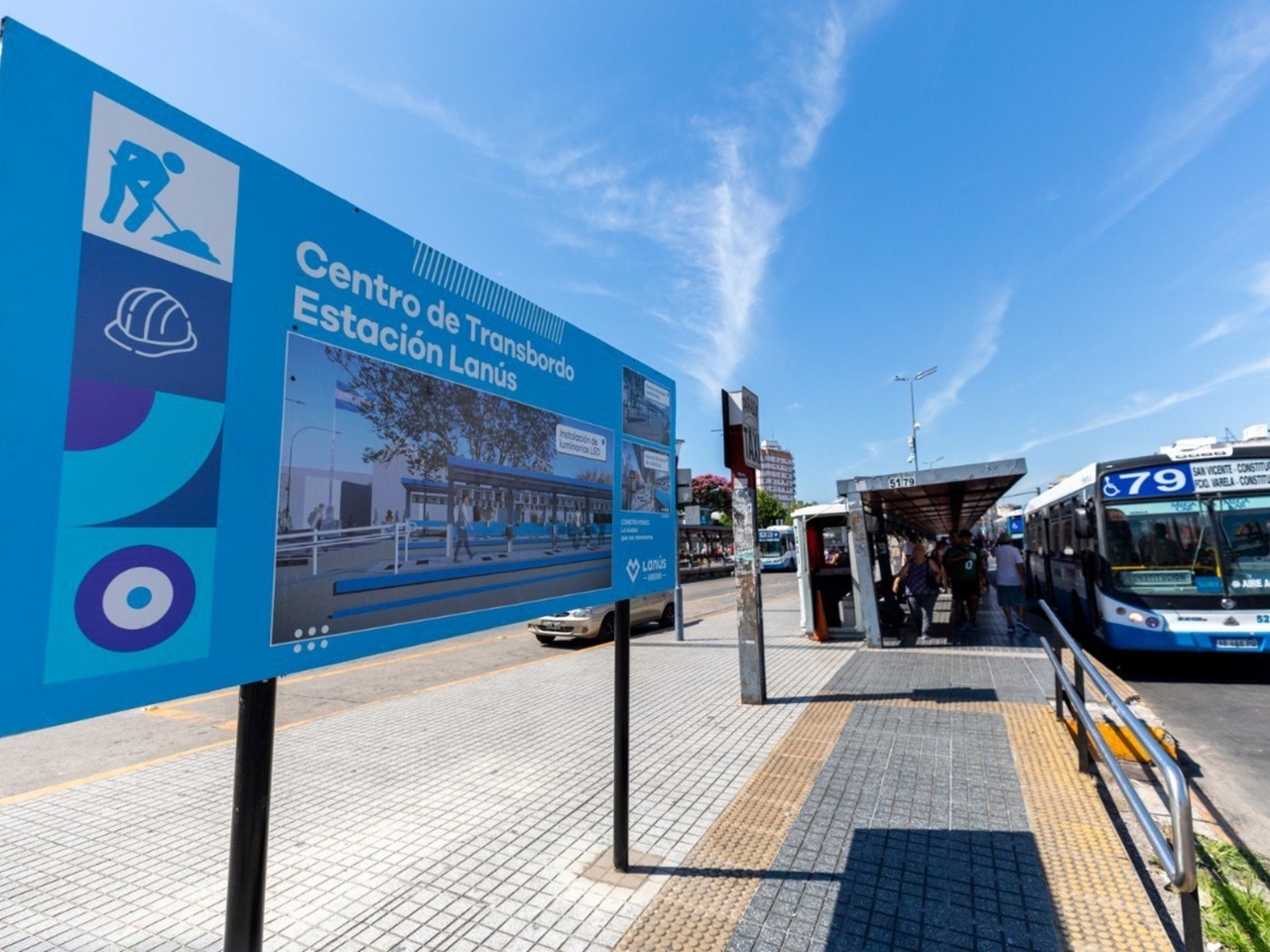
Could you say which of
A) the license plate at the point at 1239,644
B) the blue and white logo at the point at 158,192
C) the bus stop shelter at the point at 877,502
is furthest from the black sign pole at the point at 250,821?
the license plate at the point at 1239,644

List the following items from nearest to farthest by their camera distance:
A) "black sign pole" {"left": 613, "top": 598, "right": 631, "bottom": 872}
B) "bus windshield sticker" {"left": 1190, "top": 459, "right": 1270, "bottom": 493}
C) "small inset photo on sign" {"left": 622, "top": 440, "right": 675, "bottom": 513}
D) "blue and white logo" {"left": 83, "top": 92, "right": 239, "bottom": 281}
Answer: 1. "blue and white logo" {"left": 83, "top": 92, "right": 239, "bottom": 281}
2. "black sign pole" {"left": 613, "top": 598, "right": 631, "bottom": 872}
3. "small inset photo on sign" {"left": 622, "top": 440, "right": 675, "bottom": 513}
4. "bus windshield sticker" {"left": 1190, "top": 459, "right": 1270, "bottom": 493}

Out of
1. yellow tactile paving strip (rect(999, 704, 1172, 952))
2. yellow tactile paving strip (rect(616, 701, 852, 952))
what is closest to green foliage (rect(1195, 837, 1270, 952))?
yellow tactile paving strip (rect(999, 704, 1172, 952))

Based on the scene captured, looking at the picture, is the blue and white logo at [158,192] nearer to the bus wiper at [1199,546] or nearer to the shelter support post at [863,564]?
the shelter support post at [863,564]

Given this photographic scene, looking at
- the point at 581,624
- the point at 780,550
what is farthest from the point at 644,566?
the point at 780,550

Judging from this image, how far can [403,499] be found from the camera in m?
2.15

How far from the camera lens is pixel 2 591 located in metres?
1.27

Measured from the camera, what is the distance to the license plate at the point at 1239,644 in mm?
7766

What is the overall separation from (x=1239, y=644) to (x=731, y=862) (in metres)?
8.04

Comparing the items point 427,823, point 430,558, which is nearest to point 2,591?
point 430,558

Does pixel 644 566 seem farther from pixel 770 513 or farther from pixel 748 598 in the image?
pixel 770 513

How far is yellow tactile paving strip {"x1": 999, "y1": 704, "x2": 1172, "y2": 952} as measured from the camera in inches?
115

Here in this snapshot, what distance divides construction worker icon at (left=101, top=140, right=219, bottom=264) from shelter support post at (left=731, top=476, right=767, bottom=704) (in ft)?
19.6

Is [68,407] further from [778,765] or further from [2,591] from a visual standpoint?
[778,765]

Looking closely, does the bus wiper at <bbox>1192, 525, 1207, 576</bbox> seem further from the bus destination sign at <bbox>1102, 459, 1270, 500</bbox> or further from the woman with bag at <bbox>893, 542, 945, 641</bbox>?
the woman with bag at <bbox>893, 542, 945, 641</bbox>
